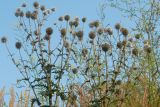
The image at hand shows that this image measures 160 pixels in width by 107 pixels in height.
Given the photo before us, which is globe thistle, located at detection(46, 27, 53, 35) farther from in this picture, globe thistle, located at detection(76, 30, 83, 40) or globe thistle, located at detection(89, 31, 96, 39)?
globe thistle, located at detection(89, 31, 96, 39)

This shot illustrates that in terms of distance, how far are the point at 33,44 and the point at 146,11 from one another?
4.24m

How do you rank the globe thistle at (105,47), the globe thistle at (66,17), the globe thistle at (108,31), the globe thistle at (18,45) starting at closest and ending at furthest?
the globe thistle at (105,47) < the globe thistle at (18,45) < the globe thistle at (108,31) < the globe thistle at (66,17)

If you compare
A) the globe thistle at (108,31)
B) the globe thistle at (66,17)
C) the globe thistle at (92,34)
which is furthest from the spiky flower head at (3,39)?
the globe thistle at (108,31)

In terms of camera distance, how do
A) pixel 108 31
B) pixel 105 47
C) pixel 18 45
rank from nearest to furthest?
pixel 105 47 → pixel 18 45 → pixel 108 31

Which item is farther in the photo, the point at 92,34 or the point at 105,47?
the point at 92,34

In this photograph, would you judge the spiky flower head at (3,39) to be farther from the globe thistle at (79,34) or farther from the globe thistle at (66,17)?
the globe thistle at (79,34)

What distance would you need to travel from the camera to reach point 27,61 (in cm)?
507

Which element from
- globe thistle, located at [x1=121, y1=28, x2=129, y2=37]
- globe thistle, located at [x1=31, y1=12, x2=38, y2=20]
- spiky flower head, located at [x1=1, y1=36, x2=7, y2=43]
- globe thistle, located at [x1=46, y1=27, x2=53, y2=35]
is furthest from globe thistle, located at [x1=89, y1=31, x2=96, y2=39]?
spiky flower head, located at [x1=1, y1=36, x2=7, y2=43]

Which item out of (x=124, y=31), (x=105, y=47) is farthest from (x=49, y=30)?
(x=124, y=31)

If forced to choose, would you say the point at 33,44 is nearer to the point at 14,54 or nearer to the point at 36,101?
the point at 14,54

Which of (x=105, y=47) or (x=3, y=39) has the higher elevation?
(x=3, y=39)

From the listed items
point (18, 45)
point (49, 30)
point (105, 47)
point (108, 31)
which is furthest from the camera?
point (108, 31)

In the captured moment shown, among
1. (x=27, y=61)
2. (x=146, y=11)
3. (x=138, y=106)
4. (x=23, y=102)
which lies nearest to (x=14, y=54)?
(x=27, y=61)

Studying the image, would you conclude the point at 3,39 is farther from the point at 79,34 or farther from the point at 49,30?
the point at 79,34
